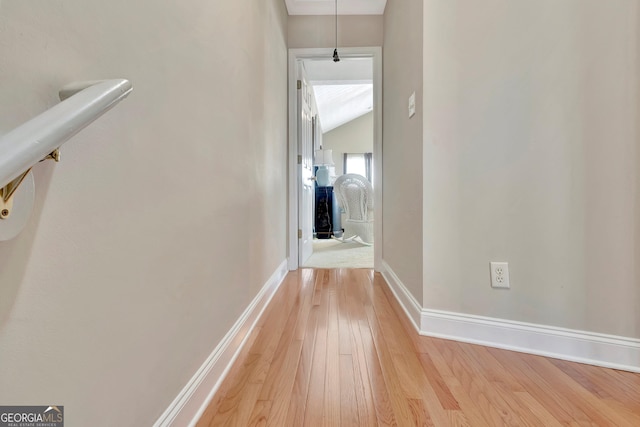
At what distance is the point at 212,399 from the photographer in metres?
0.95

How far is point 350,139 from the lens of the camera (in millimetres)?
7555

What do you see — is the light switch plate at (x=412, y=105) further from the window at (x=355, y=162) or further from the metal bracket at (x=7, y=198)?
the window at (x=355, y=162)

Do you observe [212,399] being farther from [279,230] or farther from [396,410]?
[279,230]

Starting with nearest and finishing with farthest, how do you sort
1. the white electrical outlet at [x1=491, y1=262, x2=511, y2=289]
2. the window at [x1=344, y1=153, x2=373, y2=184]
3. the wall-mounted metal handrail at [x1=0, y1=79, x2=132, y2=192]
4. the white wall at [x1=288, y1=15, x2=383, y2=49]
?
the wall-mounted metal handrail at [x1=0, y1=79, x2=132, y2=192]
the white electrical outlet at [x1=491, y1=262, x2=511, y2=289]
the white wall at [x1=288, y1=15, x2=383, y2=49]
the window at [x1=344, y1=153, x2=373, y2=184]

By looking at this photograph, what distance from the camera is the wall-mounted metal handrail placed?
0.30 m

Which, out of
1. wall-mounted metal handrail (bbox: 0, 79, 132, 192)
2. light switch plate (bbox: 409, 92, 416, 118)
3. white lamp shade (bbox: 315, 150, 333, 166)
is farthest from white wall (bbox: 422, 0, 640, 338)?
white lamp shade (bbox: 315, 150, 333, 166)

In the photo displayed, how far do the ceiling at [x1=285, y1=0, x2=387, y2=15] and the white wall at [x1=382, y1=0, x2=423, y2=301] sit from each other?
0.17m

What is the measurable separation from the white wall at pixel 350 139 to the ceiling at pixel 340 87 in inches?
6.8

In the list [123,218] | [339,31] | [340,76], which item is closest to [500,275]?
[123,218]

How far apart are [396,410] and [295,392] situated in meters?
0.35

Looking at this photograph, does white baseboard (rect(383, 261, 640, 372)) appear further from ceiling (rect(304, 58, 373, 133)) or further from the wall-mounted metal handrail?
ceiling (rect(304, 58, 373, 133))

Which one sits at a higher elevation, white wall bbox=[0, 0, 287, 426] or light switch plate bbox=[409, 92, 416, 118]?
light switch plate bbox=[409, 92, 416, 118]

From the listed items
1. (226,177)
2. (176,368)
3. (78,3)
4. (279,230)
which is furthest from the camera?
(279,230)

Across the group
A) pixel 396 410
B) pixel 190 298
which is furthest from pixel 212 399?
pixel 396 410
